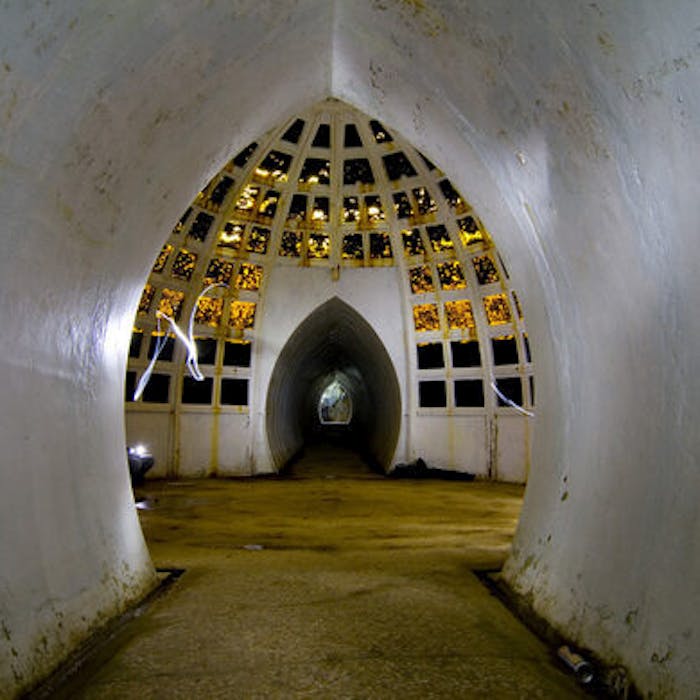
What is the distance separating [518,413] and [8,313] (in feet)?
35.1

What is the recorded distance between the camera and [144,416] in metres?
11.4

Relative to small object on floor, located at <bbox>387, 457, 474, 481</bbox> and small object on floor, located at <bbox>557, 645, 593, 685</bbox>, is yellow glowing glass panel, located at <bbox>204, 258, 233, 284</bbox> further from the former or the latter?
small object on floor, located at <bbox>557, 645, 593, 685</bbox>

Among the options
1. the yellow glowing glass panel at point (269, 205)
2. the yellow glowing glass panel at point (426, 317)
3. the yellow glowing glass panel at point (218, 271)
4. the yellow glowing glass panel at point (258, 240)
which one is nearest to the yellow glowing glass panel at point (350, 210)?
the yellow glowing glass panel at point (269, 205)

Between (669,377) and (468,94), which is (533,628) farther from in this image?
(468,94)

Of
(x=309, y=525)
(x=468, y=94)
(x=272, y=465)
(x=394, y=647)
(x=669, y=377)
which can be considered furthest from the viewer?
(x=272, y=465)

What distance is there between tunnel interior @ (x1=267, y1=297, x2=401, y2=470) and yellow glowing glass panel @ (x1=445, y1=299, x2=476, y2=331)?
1747 mm

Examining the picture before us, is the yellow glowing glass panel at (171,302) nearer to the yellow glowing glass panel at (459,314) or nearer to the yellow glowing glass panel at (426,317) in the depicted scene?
the yellow glowing glass panel at (426,317)

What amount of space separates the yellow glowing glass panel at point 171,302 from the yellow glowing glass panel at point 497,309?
254 inches

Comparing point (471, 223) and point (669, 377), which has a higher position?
point (471, 223)

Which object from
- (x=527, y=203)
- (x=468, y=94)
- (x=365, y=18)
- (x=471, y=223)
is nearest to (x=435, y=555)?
(x=527, y=203)

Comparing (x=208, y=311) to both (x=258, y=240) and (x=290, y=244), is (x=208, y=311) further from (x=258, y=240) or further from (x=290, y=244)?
(x=290, y=244)

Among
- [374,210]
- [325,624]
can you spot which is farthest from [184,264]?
[325,624]

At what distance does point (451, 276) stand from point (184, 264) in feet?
18.7

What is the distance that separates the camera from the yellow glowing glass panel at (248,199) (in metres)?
11.7
